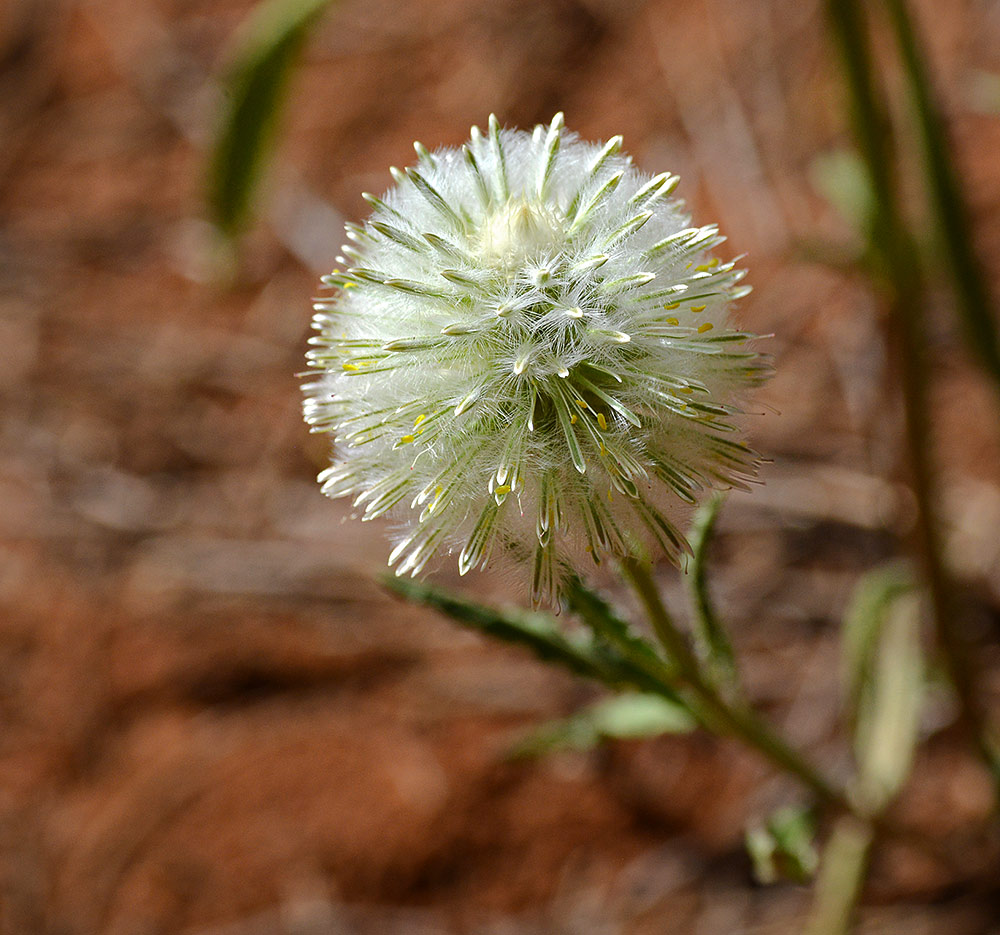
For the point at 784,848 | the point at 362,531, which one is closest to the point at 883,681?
the point at 784,848

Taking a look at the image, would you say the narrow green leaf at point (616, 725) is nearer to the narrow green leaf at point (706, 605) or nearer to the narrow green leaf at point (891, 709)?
the narrow green leaf at point (706, 605)

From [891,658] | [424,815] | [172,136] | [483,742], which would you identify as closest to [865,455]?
[891,658]

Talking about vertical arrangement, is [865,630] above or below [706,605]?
below

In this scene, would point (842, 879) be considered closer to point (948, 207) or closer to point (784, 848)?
point (784, 848)

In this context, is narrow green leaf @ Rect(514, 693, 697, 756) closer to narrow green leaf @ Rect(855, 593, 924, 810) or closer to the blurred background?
→ the blurred background

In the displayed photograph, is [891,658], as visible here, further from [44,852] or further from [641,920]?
[44,852]

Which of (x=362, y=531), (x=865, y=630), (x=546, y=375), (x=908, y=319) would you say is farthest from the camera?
(x=362, y=531)
